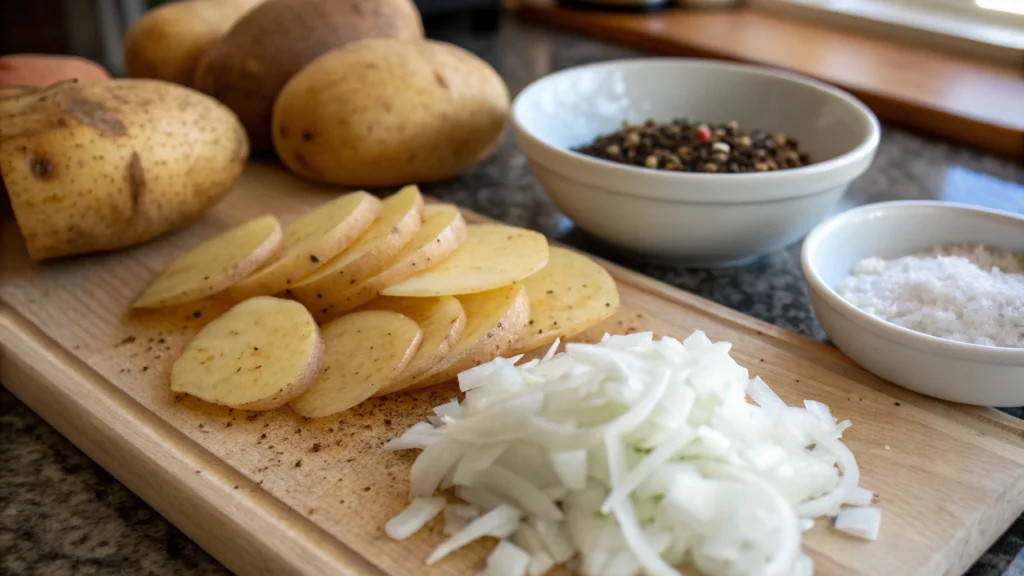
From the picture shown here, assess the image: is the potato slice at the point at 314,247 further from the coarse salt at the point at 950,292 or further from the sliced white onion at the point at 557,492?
the coarse salt at the point at 950,292

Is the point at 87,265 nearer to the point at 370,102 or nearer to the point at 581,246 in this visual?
the point at 370,102

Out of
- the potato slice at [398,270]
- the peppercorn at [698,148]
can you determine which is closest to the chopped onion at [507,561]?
the potato slice at [398,270]

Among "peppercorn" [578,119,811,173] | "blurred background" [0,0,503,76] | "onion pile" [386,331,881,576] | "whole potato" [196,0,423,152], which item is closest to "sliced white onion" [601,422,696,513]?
"onion pile" [386,331,881,576]

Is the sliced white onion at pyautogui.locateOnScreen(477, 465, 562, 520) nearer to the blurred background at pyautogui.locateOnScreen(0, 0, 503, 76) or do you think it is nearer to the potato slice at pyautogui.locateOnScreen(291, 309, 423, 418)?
the potato slice at pyautogui.locateOnScreen(291, 309, 423, 418)

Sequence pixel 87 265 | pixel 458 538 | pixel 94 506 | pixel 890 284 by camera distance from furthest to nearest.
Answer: pixel 87 265, pixel 890 284, pixel 94 506, pixel 458 538

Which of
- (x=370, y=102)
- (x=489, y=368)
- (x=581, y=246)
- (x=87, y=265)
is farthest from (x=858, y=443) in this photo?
(x=87, y=265)
